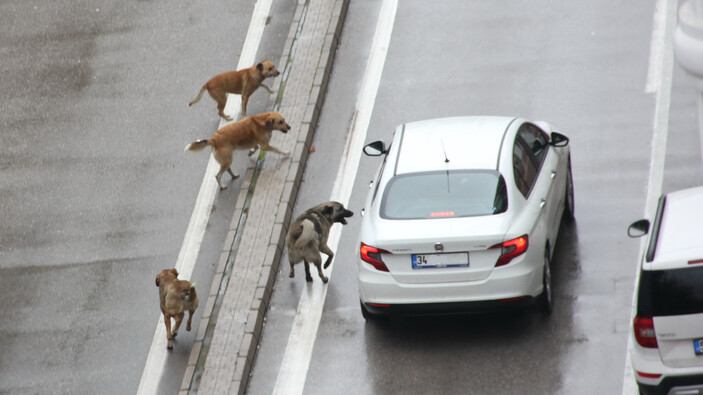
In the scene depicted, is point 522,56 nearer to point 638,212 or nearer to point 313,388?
point 638,212

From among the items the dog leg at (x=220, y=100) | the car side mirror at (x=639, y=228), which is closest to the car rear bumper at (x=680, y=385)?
the car side mirror at (x=639, y=228)

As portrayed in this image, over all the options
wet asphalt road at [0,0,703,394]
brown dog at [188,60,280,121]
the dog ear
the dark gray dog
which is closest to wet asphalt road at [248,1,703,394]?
wet asphalt road at [0,0,703,394]

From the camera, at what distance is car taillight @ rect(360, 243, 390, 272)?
424 inches

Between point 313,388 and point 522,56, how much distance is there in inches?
269

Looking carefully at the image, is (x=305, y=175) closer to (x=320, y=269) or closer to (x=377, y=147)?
(x=377, y=147)

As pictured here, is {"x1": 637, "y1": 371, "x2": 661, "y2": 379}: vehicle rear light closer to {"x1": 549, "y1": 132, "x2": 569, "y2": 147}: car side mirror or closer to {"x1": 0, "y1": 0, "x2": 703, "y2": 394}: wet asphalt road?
{"x1": 0, "y1": 0, "x2": 703, "y2": 394}: wet asphalt road

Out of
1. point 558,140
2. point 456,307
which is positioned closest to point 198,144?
point 558,140

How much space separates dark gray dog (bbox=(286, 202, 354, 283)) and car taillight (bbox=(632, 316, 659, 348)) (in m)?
4.18

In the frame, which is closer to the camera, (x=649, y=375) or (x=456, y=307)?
(x=649, y=375)

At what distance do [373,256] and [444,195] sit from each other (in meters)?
0.96

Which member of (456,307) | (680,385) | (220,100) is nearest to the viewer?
(680,385)

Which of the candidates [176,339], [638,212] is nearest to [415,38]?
[638,212]

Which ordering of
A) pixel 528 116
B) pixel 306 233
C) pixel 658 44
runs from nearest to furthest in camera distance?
pixel 306 233, pixel 528 116, pixel 658 44

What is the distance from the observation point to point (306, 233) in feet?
39.5
